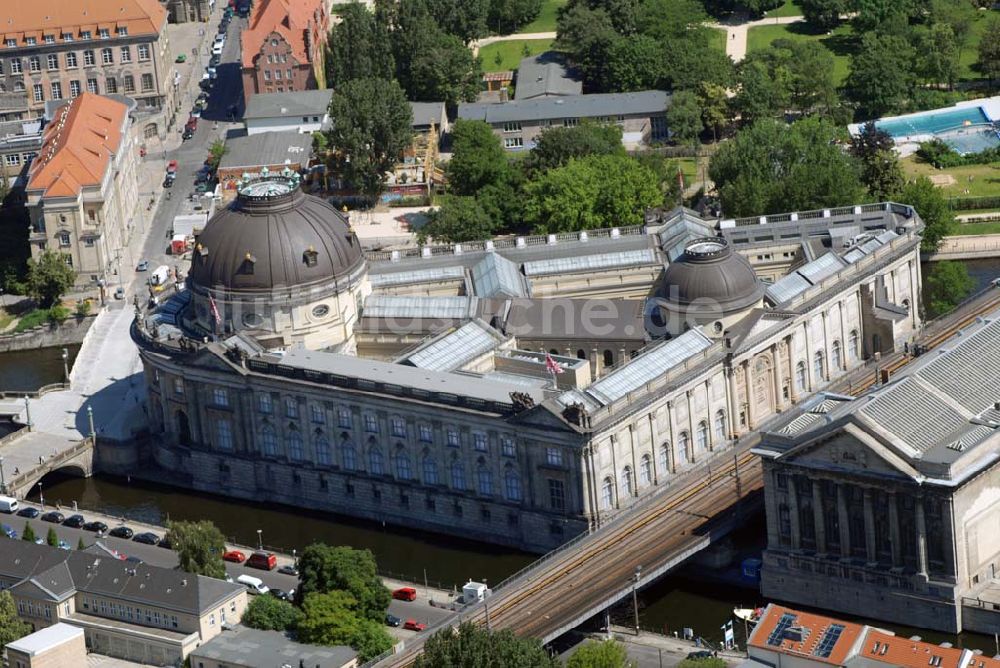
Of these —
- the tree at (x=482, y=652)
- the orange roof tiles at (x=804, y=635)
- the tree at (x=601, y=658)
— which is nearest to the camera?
the orange roof tiles at (x=804, y=635)

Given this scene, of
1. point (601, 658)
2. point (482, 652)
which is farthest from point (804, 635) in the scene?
point (482, 652)

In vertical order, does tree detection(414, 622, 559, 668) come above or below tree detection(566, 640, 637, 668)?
above

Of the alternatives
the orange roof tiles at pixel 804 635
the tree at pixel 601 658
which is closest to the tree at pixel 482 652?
the tree at pixel 601 658

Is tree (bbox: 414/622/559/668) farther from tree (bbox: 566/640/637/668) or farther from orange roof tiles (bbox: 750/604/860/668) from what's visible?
orange roof tiles (bbox: 750/604/860/668)

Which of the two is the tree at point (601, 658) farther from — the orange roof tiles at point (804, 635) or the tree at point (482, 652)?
the orange roof tiles at point (804, 635)

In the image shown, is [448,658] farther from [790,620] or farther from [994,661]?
[994,661]

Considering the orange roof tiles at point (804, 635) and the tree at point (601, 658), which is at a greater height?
the orange roof tiles at point (804, 635)

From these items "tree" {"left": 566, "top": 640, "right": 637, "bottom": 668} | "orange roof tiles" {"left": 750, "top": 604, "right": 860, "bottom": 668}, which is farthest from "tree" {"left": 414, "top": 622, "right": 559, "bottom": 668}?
"orange roof tiles" {"left": 750, "top": 604, "right": 860, "bottom": 668}
